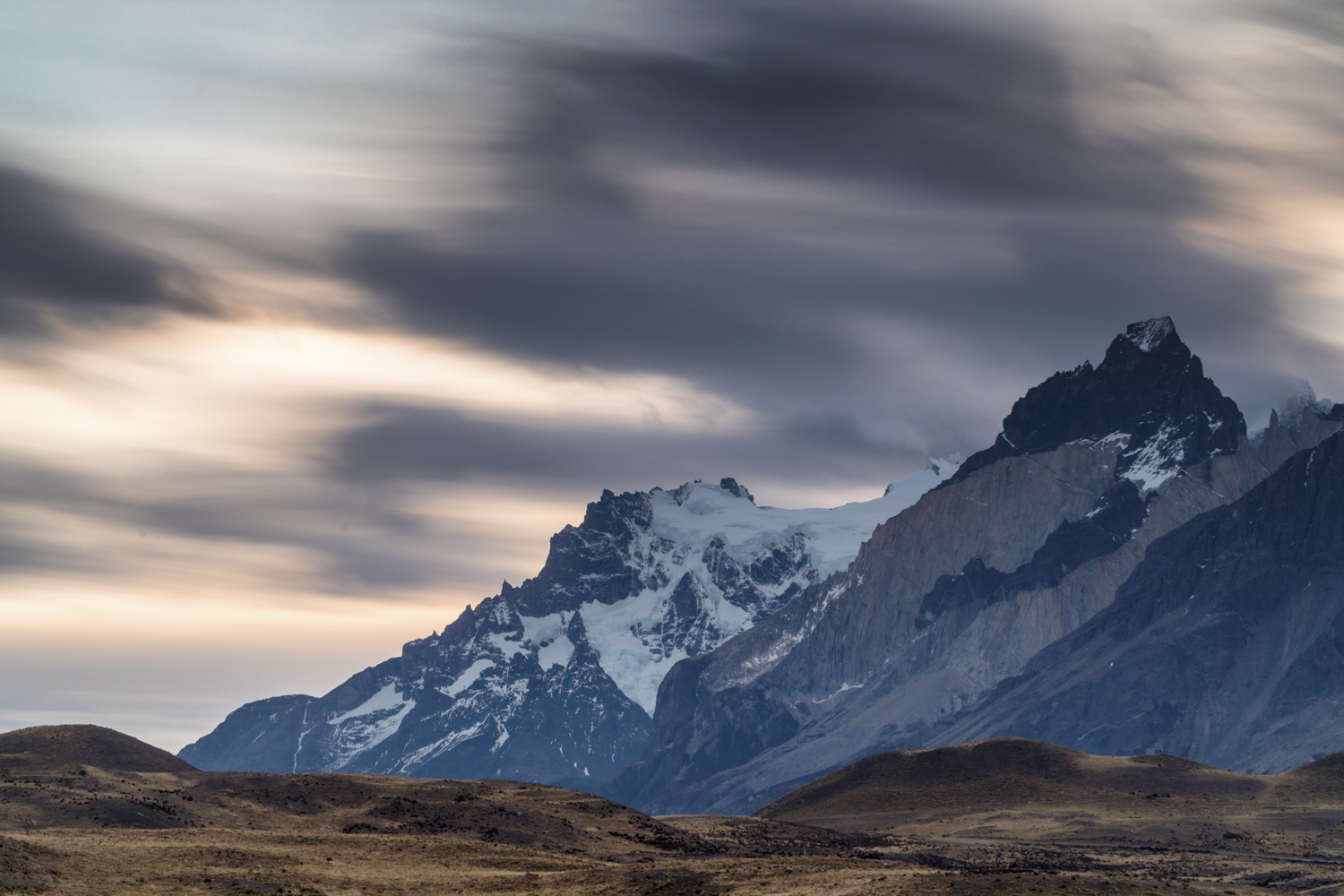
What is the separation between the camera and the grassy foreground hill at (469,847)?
103 m

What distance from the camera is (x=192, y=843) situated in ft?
383

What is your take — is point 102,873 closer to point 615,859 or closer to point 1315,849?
point 615,859

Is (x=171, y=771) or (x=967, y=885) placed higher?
(x=171, y=771)

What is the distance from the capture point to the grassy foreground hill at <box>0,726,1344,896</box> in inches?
4060

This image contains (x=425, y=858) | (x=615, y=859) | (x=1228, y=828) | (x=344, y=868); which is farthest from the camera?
(x=1228, y=828)

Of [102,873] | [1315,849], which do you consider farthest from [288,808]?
[1315,849]

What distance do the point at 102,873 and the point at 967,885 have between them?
5181cm

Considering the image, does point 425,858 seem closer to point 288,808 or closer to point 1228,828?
point 288,808

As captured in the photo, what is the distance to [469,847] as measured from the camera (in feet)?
431

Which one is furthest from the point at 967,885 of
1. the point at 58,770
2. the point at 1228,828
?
the point at 1228,828

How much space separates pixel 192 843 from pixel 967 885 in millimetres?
54454

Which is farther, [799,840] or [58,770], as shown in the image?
[799,840]

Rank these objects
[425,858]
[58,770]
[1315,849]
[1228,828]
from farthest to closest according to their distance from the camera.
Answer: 1. [1228,828]
2. [1315,849]
3. [58,770]
4. [425,858]

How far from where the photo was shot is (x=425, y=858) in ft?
406
